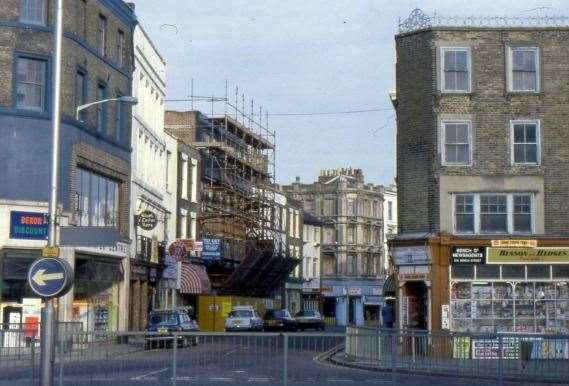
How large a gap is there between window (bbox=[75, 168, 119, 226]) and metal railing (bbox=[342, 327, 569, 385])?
75.7 feet

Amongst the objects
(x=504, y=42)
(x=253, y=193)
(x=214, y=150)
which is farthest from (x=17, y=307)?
(x=253, y=193)

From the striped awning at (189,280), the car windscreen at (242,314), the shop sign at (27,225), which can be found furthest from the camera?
the striped awning at (189,280)

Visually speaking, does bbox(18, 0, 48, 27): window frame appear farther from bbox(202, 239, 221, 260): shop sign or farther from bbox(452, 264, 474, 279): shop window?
bbox(202, 239, 221, 260): shop sign

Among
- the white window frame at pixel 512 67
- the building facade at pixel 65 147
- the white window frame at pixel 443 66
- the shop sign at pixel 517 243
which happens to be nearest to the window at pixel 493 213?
the shop sign at pixel 517 243

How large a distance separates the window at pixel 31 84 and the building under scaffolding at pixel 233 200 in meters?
29.3

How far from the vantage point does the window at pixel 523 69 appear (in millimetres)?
39781

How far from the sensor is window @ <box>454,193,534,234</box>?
3953cm

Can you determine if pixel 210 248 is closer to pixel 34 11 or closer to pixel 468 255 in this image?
pixel 34 11

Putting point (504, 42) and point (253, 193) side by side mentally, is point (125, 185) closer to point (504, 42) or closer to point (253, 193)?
point (504, 42)

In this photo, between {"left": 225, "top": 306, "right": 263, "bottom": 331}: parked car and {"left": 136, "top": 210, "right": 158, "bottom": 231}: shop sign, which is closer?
{"left": 136, "top": 210, "right": 158, "bottom": 231}: shop sign

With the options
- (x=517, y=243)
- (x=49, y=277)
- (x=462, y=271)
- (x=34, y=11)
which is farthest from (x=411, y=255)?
(x=49, y=277)

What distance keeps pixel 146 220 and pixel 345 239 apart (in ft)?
197

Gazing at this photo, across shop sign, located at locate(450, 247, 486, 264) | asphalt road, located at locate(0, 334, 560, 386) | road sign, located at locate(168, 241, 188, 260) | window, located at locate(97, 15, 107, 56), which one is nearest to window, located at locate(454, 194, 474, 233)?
shop sign, located at locate(450, 247, 486, 264)

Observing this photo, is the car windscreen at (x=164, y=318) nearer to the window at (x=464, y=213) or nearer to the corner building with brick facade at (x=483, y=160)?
the corner building with brick facade at (x=483, y=160)
